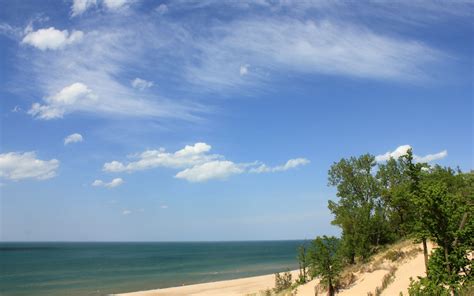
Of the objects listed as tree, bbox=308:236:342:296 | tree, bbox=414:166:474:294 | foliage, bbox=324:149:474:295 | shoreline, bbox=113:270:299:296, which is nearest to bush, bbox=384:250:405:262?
foliage, bbox=324:149:474:295

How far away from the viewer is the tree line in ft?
53.5

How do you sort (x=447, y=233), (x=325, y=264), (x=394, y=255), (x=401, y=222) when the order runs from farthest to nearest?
(x=401, y=222) < (x=394, y=255) < (x=325, y=264) < (x=447, y=233)

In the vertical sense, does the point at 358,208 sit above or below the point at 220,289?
above

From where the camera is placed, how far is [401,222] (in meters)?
39.7

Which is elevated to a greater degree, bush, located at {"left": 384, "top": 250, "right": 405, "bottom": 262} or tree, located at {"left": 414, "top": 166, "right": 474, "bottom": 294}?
tree, located at {"left": 414, "top": 166, "right": 474, "bottom": 294}

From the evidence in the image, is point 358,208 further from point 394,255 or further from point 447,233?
point 447,233

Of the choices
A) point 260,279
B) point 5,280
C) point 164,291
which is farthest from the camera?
point 5,280

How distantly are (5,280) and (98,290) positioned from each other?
28.9 m

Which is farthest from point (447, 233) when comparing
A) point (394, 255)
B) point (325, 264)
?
point (394, 255)

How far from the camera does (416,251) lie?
32.4 metres

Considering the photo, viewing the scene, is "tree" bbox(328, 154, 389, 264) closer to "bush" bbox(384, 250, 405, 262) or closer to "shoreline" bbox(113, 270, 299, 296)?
"bush" bbox(384, 250, 405, 262)

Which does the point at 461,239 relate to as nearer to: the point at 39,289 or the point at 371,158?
the point at 371,158

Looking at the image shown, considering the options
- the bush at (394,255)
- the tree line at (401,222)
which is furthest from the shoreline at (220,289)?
the bush at (394,255)

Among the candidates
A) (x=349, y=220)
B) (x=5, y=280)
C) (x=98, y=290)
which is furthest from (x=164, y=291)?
(x=5, y=280)
